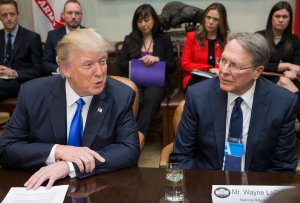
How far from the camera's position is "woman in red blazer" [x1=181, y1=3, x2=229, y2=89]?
404 centimetres

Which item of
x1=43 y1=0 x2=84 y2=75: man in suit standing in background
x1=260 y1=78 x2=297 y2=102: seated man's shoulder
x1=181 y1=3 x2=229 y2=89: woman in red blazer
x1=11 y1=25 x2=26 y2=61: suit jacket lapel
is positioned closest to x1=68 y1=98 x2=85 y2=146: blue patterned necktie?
x1=260 y1=78 x2=297 y2=102: seated man's shoulder

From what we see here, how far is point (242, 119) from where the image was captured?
2010 millimetres

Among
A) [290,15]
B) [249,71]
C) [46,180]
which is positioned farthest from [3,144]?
[290,15]

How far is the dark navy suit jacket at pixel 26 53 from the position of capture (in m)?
4.45

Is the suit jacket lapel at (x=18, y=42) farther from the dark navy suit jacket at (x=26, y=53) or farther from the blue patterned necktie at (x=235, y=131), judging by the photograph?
the blue patterned necktie at (x=235, y=131)

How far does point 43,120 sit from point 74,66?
31 centimetres

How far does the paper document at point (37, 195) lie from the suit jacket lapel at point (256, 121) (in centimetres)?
98

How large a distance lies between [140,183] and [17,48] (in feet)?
11.2

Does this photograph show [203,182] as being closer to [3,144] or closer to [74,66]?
[74,66]

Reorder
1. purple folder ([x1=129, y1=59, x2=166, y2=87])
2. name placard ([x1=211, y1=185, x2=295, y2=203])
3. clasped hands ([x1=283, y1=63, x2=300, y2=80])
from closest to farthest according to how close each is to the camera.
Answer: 1. name placard ([x1=211, y1=185, x2=295, y2=203])
2. clasped hands ([x1=283, y1=63, x2=300, y2=80])
3. purple folder ([x1=129, y1=59, x2=166, y2=87])

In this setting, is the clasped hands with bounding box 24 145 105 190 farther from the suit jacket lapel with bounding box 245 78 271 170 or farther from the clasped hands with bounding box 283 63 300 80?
the clasped hands with bounding box 283 63 300 80

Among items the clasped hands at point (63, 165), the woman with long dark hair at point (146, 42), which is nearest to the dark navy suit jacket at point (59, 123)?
the clasped hands at point (63, 165)

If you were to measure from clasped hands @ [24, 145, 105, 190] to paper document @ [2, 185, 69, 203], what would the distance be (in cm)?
3

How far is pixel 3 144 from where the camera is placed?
1.86 meters
